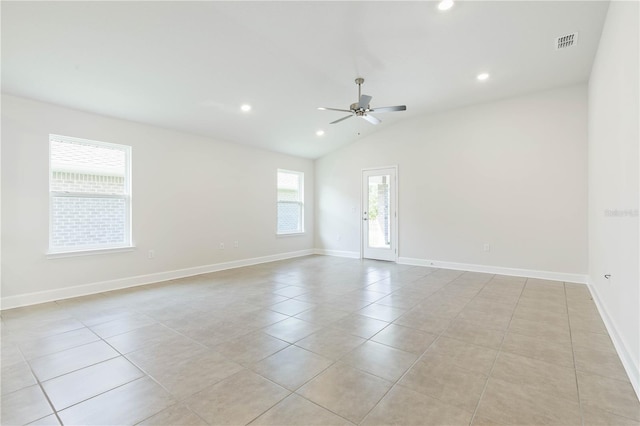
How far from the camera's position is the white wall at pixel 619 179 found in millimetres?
2102

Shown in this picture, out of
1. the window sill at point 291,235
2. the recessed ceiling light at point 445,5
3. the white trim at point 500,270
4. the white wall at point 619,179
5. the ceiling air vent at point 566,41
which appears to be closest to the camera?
the white wall at point 619,179

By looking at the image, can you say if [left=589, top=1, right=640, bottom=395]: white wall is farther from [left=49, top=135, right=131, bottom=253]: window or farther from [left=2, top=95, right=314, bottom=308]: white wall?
[left=49, top=135, right=131, bottom=253]: window

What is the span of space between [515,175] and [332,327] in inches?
171

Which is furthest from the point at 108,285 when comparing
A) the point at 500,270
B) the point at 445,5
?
the point at 500,270

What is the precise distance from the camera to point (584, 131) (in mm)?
4625

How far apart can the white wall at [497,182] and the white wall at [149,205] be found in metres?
2.88

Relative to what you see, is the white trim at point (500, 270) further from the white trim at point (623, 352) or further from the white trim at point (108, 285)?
the white trim at point (108, 285)

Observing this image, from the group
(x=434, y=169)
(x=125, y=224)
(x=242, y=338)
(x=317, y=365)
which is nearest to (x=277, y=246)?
(x=125, y=224)

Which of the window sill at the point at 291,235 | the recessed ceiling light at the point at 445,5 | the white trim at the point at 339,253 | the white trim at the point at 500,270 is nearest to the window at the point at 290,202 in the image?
the window sill at the point at 291,235

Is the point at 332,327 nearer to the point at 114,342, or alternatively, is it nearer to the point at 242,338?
the point at 242,338

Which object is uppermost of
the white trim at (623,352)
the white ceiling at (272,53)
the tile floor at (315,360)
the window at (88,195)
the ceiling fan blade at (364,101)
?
the white ceiling at (272,53)

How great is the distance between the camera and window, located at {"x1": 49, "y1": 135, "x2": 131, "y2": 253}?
402cm

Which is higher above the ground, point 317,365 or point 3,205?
point 3,205

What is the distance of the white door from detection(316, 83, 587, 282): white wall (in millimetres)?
→ 202
